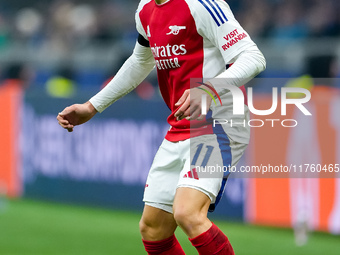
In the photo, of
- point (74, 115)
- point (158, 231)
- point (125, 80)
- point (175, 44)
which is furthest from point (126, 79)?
point (158, 231)

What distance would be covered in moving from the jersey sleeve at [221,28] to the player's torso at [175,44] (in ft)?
0.23

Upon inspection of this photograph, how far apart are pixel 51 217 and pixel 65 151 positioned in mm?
1259

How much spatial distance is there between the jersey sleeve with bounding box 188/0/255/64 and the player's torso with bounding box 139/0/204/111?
0.07 meters

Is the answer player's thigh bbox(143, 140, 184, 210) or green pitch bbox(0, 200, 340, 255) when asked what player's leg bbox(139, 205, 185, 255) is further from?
green pitch bbox(0, 200, 340, 255)

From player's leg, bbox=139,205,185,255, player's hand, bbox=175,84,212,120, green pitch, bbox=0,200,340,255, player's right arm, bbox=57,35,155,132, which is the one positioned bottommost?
green pitch, bbox=0,200,340,255

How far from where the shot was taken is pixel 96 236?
27.7ft

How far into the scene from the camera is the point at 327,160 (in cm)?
795

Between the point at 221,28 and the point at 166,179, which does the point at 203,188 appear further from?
the point at 221,28

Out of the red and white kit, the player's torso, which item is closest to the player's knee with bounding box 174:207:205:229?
the red and white kit

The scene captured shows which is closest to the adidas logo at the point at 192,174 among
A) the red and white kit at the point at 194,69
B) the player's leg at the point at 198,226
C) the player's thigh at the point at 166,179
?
the red and white kit at the point at 194,69

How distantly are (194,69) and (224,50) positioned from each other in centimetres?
30

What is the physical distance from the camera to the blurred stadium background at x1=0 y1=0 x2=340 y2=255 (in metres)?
8.02

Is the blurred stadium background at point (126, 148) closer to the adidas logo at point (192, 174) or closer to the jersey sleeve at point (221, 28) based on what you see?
the adidas logo at point (192, 174)

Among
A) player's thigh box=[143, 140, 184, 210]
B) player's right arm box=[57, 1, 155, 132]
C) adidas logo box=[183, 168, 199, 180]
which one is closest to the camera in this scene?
adidas logo box=[183, 168, 199, 180]
